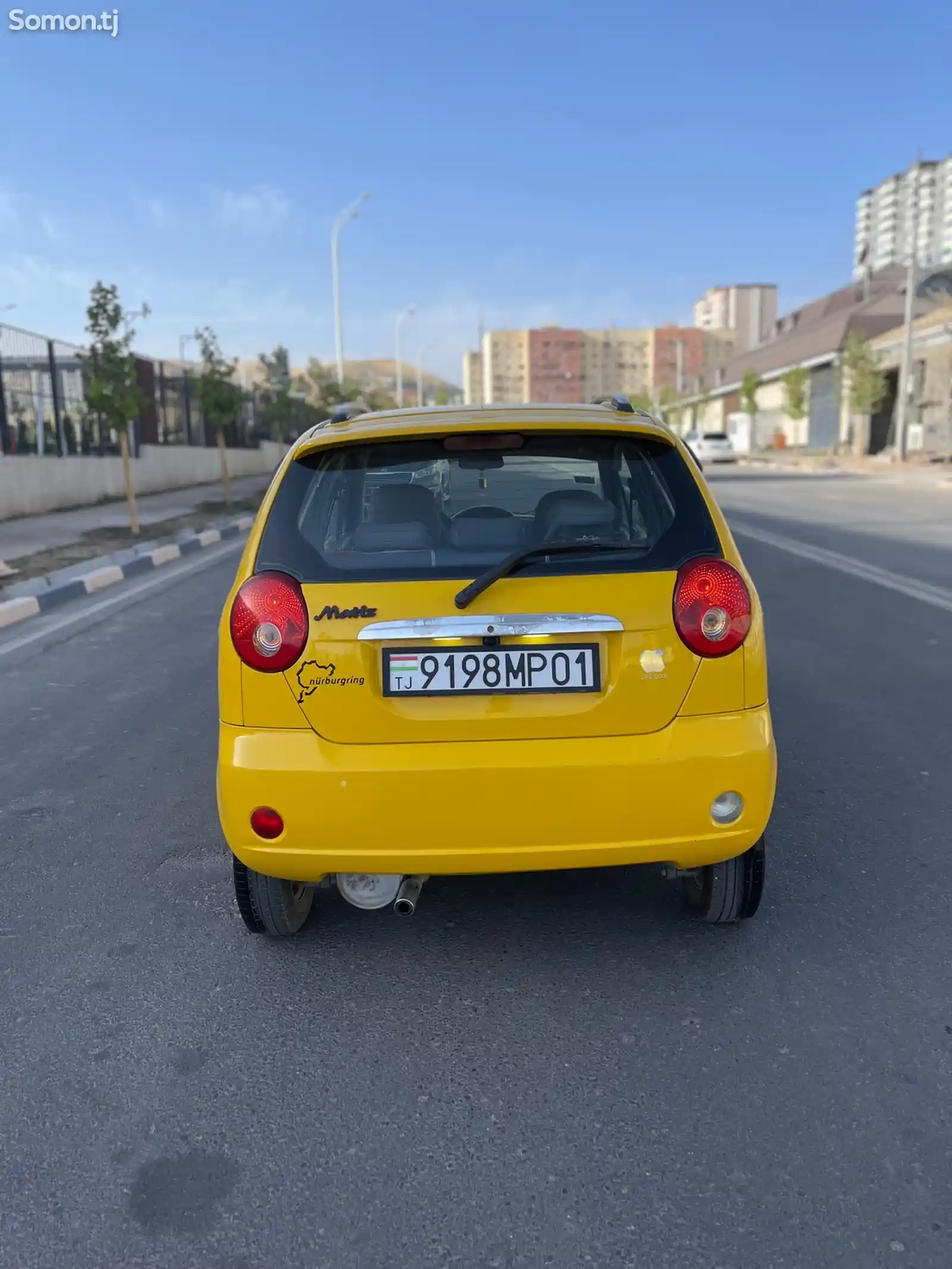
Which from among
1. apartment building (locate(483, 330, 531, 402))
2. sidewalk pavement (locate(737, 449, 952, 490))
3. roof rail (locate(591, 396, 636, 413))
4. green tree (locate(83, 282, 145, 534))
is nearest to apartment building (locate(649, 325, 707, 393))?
apartment building (locate(483, 330, 531, 402))

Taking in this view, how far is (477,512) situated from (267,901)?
4.23 ft

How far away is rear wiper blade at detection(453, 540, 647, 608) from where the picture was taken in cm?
275

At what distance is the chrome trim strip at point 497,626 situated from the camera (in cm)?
273

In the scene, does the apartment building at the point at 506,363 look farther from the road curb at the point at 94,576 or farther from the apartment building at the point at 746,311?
the road curb at the point at 94,576

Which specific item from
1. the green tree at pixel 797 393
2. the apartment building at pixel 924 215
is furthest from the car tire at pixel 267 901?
the apartment building at pixel 924 215

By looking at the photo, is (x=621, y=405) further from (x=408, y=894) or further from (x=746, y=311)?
(x=746, y=311)

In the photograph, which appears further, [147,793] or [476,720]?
[147,793]

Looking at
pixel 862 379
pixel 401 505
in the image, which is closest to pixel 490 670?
pixel 401 505

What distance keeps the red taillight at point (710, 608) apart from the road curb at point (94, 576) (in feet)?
25.2

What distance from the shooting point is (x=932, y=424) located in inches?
1706

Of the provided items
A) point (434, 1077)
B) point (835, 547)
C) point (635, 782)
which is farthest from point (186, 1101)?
point (835, 547)

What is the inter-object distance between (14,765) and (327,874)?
2830mm

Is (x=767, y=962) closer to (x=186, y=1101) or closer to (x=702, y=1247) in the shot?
(x=702, y=1247)

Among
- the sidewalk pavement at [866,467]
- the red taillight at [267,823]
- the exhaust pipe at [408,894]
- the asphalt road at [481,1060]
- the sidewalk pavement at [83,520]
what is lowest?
the sidewalk pavement at [866,467]
